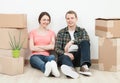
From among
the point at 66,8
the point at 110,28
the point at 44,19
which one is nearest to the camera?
the point at 110,28

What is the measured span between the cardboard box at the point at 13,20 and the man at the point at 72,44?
0.49 m

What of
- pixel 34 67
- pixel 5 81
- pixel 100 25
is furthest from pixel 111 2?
pixel 5 81

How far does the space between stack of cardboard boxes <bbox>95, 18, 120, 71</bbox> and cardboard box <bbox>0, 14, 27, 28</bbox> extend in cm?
93

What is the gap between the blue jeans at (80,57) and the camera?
→ 3.14 meters

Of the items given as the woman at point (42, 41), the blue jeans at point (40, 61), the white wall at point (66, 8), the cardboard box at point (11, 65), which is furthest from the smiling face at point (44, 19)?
the cardboard box at point (11, 65)

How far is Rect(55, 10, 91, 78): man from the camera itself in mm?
3204

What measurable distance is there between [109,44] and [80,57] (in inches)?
15.2

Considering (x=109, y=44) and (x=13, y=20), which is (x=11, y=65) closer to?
(x=13, y=20)

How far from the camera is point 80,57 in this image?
3.31m

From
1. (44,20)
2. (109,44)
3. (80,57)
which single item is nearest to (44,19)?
(44,20)

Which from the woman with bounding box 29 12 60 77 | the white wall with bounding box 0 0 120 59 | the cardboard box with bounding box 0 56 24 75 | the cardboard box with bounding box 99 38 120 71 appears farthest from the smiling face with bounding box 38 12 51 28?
the cardboard box with bounding box 99 38 120 71

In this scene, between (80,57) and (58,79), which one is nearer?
(58,79)

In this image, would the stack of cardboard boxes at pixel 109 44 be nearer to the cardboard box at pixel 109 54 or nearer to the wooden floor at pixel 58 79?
the cardboard box at pixel 109 54

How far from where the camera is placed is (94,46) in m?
3.68
